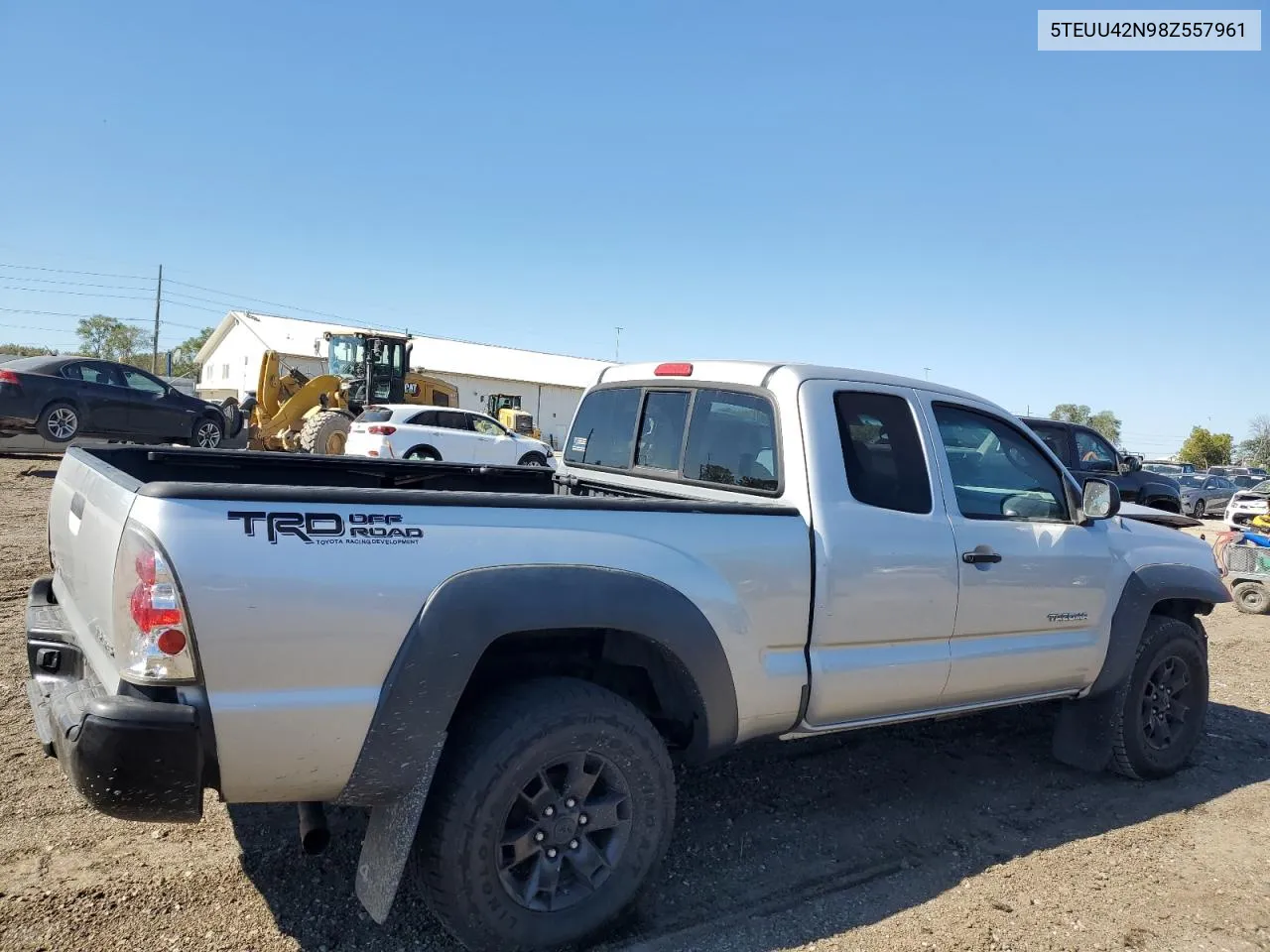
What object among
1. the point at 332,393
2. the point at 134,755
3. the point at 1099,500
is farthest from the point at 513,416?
the point at 134,755

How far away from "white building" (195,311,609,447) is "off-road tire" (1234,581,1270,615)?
135 feet

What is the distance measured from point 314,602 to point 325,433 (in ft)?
54.6

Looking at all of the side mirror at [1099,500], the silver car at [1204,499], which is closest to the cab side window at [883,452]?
the side mirror at [1099,500]

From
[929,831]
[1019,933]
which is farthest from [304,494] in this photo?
[929,831]

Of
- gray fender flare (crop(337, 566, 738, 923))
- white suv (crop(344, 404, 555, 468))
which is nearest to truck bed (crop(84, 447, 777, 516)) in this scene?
gray fender flare (crop(337, 566, 738, 923))

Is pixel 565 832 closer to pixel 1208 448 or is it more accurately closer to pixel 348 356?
pixel 348 356

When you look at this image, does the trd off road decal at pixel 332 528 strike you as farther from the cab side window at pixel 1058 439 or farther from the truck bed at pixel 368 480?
the cab side window at pixel 1058 439

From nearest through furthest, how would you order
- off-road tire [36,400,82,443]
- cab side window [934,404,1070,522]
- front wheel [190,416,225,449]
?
cab side window [934,404,1070,522] → off-road tire [36,400,82,443] → front wheel [190,416,225,449]

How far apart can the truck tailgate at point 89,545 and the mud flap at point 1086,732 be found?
15.0 feet

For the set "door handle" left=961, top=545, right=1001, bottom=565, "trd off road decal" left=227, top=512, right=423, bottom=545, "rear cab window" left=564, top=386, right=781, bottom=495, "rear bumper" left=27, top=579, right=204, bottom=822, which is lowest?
"rear bumper" left=27, top=579, right=204, bottom=822

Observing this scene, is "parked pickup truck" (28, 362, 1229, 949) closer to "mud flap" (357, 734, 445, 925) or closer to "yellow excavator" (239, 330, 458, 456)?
"mud flap" (357, 734, 445, 925)

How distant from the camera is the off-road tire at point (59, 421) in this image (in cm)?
1444

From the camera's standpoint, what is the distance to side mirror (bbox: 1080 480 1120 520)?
433 cm

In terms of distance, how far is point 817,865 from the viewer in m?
3.73
